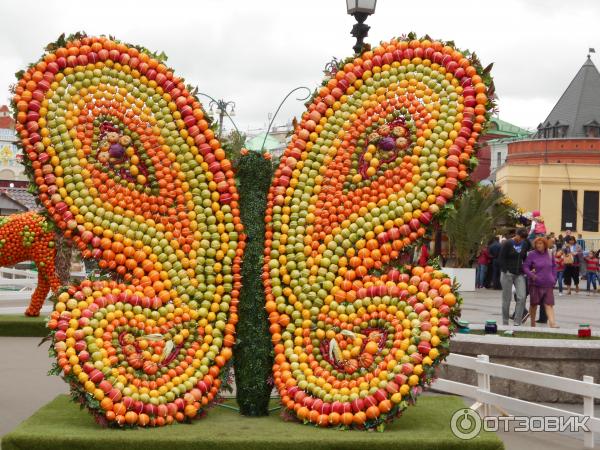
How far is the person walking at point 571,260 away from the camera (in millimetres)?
25383

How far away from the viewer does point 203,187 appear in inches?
287

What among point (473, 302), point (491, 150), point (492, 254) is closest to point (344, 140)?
point (473, 302)

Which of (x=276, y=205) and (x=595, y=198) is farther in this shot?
(x=595, y=198)

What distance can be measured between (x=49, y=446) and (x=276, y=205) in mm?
2412

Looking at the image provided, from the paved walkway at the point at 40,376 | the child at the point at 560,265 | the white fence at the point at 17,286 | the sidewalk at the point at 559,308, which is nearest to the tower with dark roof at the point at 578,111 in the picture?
the sidewalk at the point at 559,308

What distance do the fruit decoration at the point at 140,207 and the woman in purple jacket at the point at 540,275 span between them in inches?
303

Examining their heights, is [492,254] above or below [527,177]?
below

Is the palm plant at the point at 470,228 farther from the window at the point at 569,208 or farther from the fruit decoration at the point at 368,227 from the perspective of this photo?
the window at the point at 569,208

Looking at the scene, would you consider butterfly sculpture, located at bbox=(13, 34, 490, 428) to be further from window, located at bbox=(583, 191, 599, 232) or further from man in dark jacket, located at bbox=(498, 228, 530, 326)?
window, located at bbox=(583, 191, 599, 232)

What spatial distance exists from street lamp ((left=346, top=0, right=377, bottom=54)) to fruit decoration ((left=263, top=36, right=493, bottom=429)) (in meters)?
3.44

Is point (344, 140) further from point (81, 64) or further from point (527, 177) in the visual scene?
point (527, 177)

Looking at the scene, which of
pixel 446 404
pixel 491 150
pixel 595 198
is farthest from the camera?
pixel 491 150

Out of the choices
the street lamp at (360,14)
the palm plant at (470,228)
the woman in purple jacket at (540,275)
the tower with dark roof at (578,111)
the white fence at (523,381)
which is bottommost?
the white fence at (523,381)

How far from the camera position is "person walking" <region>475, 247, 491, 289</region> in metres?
27.6
